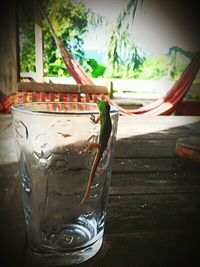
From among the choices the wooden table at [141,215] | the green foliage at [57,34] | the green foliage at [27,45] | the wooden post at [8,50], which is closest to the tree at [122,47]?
the green foliage at [57,34]

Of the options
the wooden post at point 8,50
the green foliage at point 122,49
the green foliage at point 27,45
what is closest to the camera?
the wooden post at point 8,50

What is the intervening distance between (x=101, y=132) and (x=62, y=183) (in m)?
0.09

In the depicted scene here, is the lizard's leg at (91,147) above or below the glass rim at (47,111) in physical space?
below

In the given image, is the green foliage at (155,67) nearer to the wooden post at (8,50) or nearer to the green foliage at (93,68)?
the green foliage at (93,68)

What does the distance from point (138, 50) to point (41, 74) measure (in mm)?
3200

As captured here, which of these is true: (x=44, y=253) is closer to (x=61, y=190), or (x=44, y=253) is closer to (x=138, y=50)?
(x=61, y=190)

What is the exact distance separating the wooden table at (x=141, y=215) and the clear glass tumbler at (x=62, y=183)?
0.02 metres

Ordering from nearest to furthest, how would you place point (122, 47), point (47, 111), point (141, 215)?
1. point (47, 111)
2. point (141, 215)
3. point (122, 47)

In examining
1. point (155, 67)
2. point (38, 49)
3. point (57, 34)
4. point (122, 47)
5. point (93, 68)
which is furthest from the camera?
point (155, 67)

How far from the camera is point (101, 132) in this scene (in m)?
0.29

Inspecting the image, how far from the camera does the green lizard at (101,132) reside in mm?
278

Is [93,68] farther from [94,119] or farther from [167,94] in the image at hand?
[94,119]

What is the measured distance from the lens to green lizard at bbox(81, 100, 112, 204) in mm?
278

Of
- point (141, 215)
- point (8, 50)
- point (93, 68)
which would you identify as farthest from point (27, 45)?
point (141, 215)
